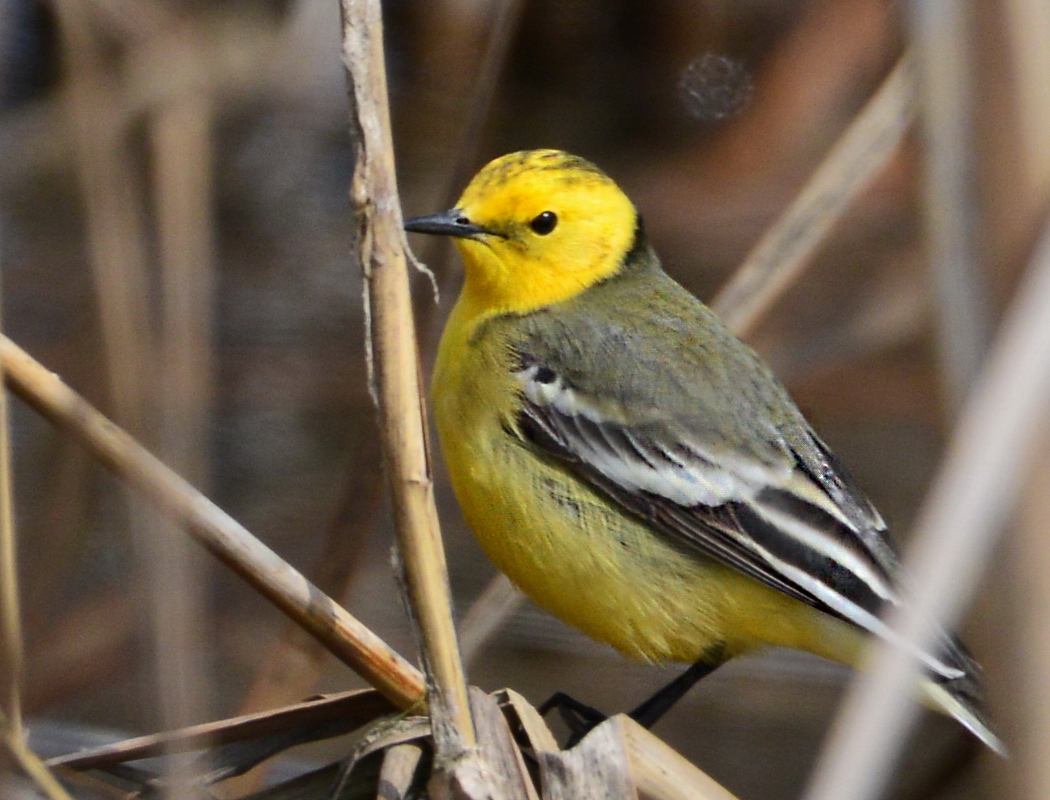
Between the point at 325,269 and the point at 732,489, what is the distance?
7.28 feet

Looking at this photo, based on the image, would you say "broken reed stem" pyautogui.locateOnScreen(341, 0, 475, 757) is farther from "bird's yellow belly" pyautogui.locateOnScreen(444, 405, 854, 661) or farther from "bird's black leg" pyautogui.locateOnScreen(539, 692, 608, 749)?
"bird's black leg" pyautogui.locateOnScreen(539, 692, 608, 749)

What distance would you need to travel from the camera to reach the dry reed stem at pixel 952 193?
3.41ft

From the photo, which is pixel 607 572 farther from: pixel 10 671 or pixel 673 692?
pixel 10 671

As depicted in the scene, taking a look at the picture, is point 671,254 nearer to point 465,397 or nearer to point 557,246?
point 557,246

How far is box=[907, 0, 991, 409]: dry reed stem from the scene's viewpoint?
3.41 ft

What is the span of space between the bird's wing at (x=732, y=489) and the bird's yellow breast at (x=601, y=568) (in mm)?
33

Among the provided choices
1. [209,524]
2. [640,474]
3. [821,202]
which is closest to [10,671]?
[209,524]

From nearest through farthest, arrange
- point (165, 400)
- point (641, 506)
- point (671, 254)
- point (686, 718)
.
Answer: point (165, 400)
point (641, 506)
point (686, 718)
point (671, 254)

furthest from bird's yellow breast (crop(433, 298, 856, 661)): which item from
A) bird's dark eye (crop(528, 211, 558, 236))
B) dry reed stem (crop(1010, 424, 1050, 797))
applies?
dry reed stem (crop(1010, 424, 1050, 797))

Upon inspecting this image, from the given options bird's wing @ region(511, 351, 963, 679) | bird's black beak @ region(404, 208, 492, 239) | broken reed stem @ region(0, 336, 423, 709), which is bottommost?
broken reed stem @ region(0, 336, 423, 709)

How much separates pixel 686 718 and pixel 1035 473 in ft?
6.93

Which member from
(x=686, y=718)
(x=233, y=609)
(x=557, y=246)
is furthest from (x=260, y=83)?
(x=686, y=718)

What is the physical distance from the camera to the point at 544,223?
6.87 feet

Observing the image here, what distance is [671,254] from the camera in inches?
152
